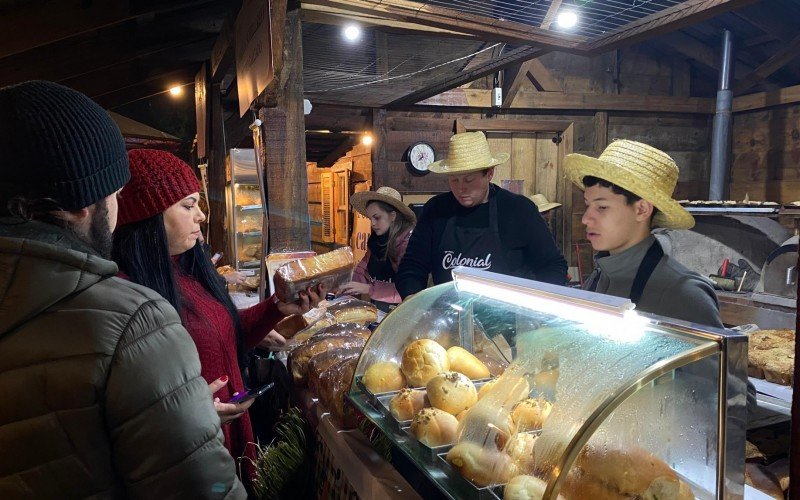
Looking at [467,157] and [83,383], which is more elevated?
[467,157]

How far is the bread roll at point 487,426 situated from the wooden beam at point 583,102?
7.43m

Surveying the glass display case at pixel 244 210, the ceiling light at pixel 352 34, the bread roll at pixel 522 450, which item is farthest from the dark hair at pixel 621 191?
the glass display case at pixel 244 210

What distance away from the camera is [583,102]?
361 inches

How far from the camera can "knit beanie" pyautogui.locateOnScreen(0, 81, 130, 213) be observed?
124 cm

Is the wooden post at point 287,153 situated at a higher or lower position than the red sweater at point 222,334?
higher

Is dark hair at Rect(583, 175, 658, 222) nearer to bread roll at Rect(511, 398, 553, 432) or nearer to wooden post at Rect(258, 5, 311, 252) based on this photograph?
bread roll at Rect(511, 398, 553, 432)

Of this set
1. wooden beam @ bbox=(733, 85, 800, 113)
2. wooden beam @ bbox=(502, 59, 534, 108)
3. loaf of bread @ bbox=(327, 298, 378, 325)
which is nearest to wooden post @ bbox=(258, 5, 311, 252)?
loaf of bread @ bbox=(327, 298, 378, 325)

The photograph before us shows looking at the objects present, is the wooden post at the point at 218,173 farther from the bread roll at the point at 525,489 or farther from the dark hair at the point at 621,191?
the bread roll at the point at 525,489

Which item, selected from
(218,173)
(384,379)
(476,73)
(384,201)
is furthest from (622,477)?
(218,173)

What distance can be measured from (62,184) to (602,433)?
1444mm

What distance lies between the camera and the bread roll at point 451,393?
1903 mm

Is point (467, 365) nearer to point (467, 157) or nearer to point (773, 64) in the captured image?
point (467, 157)

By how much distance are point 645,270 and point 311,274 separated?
5.23 feet

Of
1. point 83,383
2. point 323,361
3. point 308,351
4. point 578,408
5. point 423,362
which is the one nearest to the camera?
point 83,383
